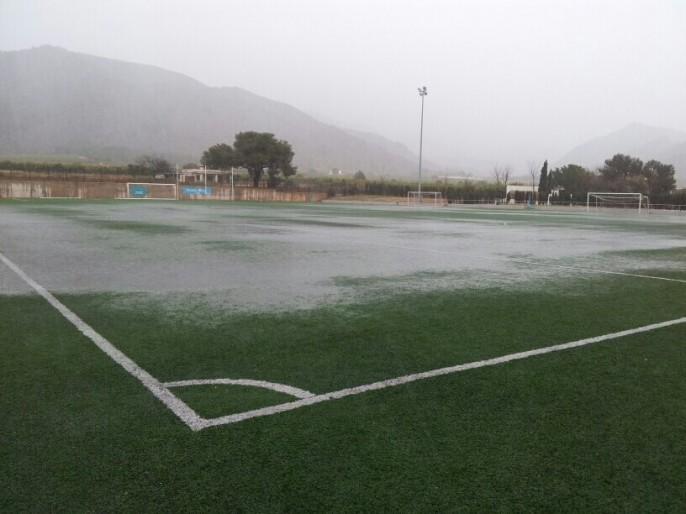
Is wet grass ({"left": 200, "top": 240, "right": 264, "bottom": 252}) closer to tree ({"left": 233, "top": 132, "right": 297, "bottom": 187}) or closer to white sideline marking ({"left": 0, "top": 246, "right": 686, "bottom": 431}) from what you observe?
white sideline marking ({"left": 0, "top": 246, "right": 686, "bottom": 431})

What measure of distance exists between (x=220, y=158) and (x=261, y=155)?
8772 mm

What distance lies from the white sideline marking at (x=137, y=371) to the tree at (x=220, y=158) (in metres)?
88.9

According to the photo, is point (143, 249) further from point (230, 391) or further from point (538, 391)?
point (538, 391)

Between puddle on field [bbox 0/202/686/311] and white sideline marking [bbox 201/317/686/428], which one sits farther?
puddle on field [bbox 0/202/686/311]

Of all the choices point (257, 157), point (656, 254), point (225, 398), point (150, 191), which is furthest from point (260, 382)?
point (257, 157)

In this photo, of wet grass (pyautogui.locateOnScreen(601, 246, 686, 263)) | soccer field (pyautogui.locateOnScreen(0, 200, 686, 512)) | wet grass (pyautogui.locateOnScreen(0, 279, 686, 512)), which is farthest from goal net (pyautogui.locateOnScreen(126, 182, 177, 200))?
wet grass (pyautogui.locateOnScreen(0, 279, 686, 512))

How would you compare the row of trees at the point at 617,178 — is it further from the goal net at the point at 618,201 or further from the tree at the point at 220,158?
the tree at the point at 220,158

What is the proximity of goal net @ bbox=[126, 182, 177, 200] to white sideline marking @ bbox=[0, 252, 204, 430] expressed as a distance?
55506mm

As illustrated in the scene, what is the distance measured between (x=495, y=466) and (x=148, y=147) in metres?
210

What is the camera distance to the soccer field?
2.54 metres

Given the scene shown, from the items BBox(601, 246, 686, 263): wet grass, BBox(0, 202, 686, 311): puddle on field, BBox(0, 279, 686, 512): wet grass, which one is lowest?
BBox(0, 279, 686, 512): wet grass

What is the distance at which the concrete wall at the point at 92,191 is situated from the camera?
175ft

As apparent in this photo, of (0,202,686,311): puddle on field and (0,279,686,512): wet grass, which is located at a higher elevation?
(0,202,686,311): puddle on field

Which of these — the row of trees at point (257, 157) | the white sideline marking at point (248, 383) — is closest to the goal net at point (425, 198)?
the row of trees at point (257, 157)
